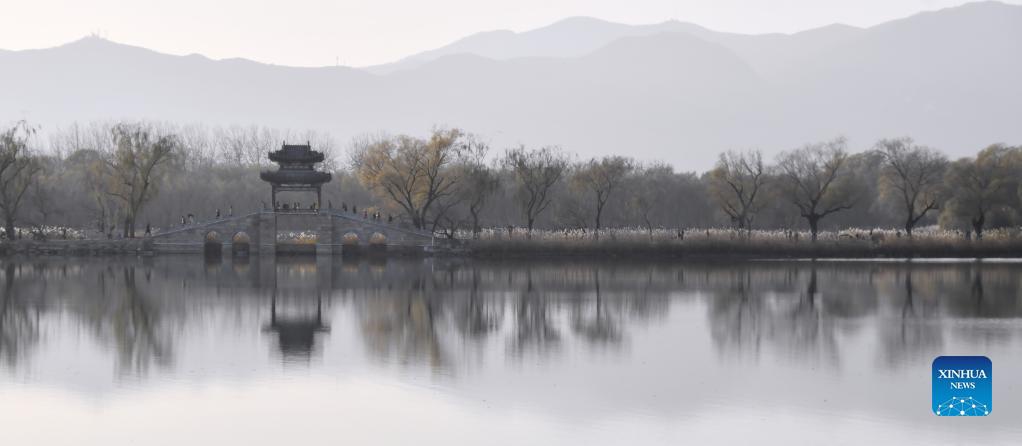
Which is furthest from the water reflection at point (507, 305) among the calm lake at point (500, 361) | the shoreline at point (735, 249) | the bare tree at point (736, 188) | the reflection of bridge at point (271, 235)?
the bare tree at point (736, 188)

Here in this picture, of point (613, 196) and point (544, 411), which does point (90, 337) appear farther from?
point (613, 196)

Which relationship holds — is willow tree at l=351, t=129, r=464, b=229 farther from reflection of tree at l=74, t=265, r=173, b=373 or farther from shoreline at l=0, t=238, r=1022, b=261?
reflection of tree at l=74, t=265, r=173, b=373

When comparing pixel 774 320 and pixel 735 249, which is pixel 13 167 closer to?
pixel 735 249

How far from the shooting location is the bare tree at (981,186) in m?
62.7

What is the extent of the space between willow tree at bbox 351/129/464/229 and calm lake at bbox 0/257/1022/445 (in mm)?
26261

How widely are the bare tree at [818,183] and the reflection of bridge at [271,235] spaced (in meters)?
24.2

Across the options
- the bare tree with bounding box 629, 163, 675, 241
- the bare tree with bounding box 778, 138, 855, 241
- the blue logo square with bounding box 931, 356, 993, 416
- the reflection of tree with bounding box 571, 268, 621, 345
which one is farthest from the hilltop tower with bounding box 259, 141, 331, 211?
the blue logo square with bounding box 931, 356, 993, 416

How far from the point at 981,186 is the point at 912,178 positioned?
8.37 metres

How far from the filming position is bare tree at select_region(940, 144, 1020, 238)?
62688 mm

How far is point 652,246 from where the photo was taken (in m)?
61.9

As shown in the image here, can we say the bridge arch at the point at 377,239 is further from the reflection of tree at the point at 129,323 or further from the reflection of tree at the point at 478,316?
the reflection of tree at the point at 478,316

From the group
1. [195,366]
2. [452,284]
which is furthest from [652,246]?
[195,366]

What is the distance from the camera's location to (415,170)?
2820 inches

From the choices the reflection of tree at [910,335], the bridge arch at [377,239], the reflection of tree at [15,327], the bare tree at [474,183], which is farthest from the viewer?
the bare tree at [474,183]
